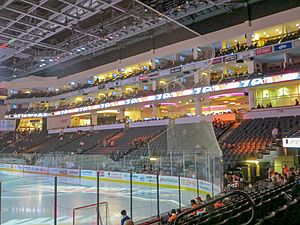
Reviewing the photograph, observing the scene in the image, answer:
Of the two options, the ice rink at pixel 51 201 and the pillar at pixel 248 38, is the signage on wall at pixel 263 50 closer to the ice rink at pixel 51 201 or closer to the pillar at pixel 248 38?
the pillar at pixel 248 38

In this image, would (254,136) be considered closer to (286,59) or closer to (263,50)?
(263,50)

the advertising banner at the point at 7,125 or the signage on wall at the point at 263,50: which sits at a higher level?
the signage on wall at the point at 263,50

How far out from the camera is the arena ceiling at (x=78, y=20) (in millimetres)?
21891

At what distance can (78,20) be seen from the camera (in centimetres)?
2336

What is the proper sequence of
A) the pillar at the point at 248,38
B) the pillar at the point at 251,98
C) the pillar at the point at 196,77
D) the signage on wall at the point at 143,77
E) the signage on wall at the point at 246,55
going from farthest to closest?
the signage on wall at the point at 143,77, the pillar at the point at 248,38, the pillar at the point at 251,98, the signage on wall at the point at 246,55, the pillar at the point at 196,77

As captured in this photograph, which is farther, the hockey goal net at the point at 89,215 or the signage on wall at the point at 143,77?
the signage on wall at the point at 143,77

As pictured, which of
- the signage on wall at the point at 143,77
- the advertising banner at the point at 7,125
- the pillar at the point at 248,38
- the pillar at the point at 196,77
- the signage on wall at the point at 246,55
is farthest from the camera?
the advertising banner at the point at 7,125

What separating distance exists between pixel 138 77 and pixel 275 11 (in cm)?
1457

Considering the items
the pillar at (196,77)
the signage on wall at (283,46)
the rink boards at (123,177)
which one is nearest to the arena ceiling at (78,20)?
the signage on wall at (283,46)

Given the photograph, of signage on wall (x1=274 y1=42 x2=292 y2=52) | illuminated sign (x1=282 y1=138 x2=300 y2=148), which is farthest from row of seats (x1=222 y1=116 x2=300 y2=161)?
signage on wall (x1=274 y1=42 x2=292 y2=52)

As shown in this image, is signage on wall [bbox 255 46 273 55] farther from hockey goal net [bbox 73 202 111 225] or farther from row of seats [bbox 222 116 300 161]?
hockey goal net [bbox 73 202 111 225]

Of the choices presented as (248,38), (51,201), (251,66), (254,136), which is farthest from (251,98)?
(51,201)

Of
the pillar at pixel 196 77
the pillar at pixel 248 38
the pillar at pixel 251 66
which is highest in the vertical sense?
the pillar at pixel 248 38

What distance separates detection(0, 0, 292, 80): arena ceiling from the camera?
862 inches
